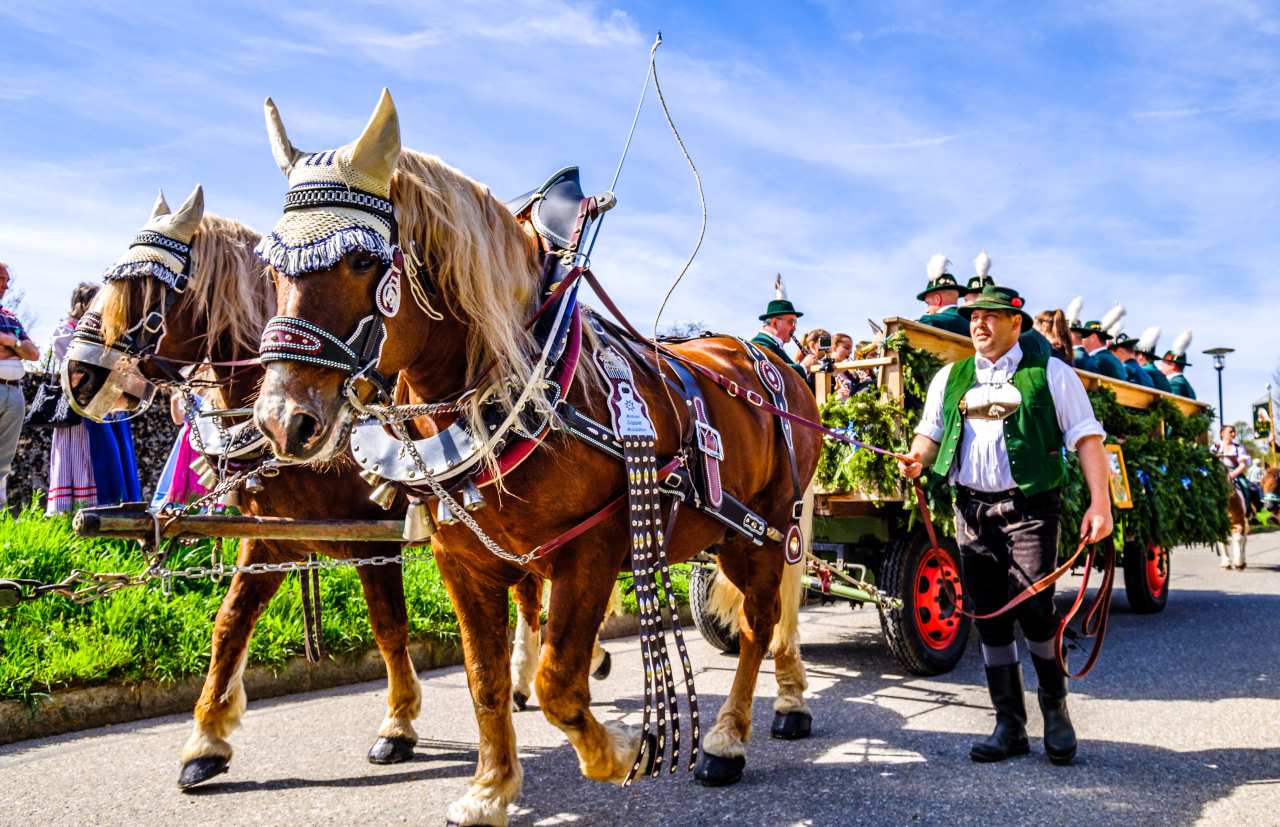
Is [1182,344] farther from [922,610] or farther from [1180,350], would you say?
[922,610]

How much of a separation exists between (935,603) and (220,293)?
14.2ft

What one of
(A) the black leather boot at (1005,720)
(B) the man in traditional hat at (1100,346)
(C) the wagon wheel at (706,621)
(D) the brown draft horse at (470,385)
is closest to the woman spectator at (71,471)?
(C) the wagon wheel at (706,621)

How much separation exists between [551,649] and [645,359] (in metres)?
1.18

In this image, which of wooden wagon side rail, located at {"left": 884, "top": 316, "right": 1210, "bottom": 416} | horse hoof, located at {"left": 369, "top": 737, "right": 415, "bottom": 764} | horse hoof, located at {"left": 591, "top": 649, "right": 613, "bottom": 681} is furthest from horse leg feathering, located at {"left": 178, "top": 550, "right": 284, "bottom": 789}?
wooden wagon side rail, located at {"left": 884, "top": 316, "right": 1210, "bottom": 416}

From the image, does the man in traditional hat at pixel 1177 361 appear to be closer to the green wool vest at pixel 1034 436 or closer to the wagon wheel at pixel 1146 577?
the wagon wheel at pixel 1146 577

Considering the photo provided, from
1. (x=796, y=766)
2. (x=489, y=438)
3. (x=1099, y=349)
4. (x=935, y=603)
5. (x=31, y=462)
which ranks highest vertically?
(x=1099, y=349)

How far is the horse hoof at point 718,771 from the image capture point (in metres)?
3.68

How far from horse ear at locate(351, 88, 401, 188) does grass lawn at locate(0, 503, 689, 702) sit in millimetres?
3430

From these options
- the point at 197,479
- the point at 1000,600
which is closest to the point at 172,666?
the point at 197,479

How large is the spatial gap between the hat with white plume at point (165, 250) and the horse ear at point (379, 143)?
1.83 m

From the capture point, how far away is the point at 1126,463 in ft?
23.0

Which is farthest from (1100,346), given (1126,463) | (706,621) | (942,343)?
(706,621)

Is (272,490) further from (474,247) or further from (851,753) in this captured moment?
(851,753)

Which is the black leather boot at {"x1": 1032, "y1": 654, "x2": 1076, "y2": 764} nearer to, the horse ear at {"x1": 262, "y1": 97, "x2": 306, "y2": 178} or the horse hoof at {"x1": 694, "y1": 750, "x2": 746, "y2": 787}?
the horse hoof at {"x1": 694, "y1": 750, "x2": 746, "y2": 787}
